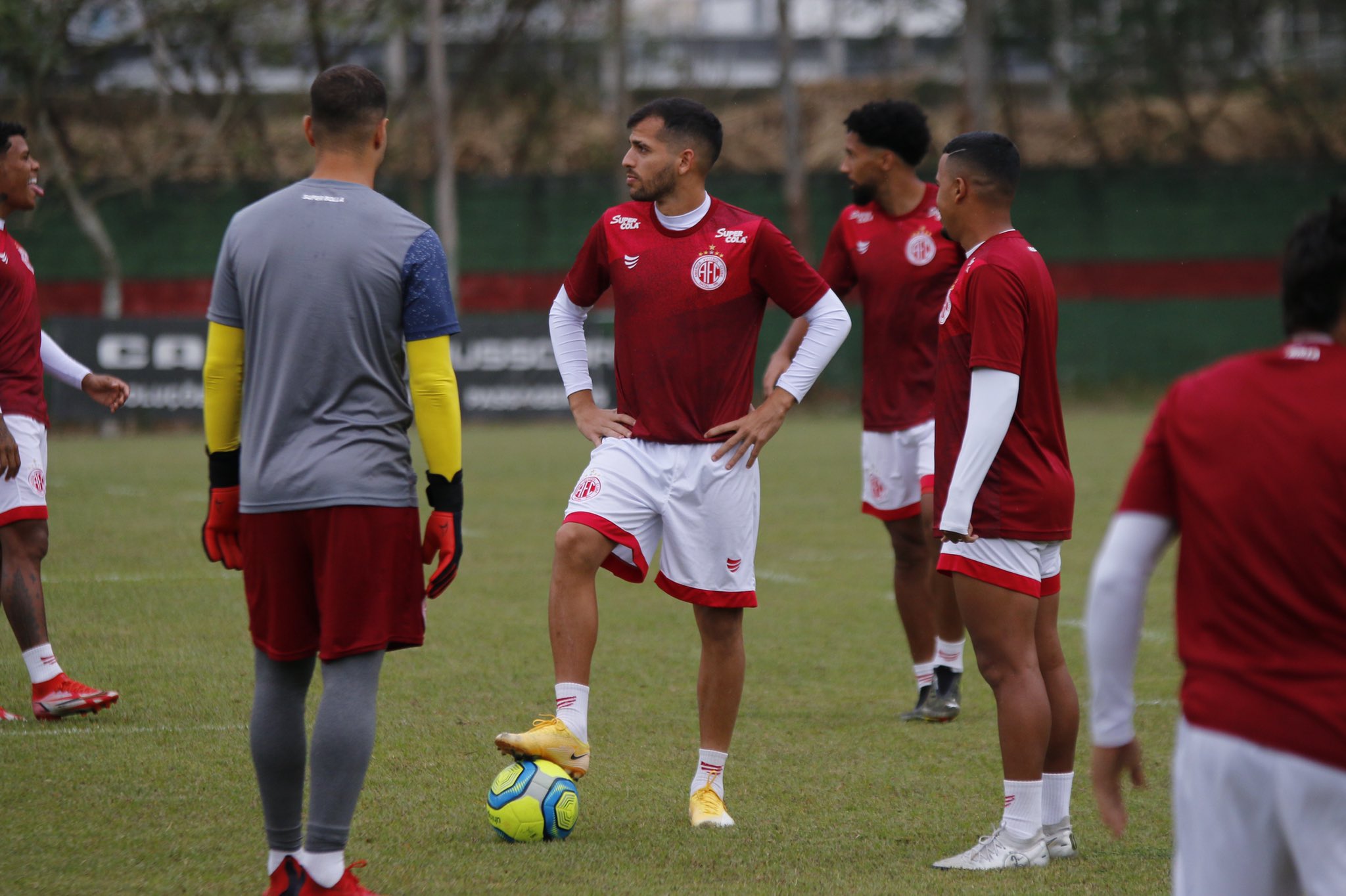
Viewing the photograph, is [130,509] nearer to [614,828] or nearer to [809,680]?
[809,680]

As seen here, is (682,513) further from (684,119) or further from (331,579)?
(331,579)

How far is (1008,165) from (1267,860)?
272 centimetres

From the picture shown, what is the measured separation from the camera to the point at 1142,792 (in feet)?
17.6

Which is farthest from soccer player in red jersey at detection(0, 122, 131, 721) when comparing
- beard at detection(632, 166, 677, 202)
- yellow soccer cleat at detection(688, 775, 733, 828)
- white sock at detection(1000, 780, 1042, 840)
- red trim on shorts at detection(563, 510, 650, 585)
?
white sock at detection(1000, 780, 1042, 840)

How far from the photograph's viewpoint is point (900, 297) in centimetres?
700

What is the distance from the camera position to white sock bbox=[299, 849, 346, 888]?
3.95 metres

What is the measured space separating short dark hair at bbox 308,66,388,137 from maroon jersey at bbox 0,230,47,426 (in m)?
2.90

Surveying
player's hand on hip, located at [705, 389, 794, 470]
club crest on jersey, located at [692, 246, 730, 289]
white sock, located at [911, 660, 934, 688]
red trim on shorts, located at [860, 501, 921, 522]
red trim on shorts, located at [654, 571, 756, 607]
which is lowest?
white sock, located at [911, 660, 934, 688]

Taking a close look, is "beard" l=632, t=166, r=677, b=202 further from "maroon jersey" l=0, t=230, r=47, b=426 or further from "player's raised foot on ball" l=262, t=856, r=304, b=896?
"maroon jersey" l=0, t=230, r=47, b=426

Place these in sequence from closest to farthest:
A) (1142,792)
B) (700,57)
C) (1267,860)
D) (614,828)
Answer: (1267,860) < (614,828) < (1142,792) < (700,57)

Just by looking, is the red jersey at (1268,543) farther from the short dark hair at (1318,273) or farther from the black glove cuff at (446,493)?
the black glove cuff at (446,493)

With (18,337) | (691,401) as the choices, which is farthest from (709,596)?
(18,337)

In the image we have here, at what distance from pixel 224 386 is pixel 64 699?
290 centimetres

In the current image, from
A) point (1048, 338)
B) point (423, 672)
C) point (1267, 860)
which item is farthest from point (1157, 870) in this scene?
point (423, 672)
